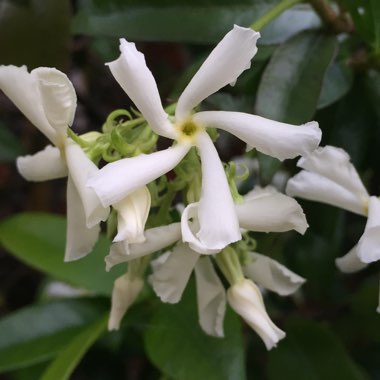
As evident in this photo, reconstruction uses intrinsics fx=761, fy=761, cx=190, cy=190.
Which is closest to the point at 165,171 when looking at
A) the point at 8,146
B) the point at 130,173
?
the point at 130,173

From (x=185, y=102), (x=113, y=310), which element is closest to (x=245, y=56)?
(x=185, y=102)

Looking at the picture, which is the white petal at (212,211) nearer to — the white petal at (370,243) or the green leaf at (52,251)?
the white petal at (370,243)

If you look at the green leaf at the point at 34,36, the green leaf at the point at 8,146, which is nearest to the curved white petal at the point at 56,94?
the green leaf at the point at 34,36

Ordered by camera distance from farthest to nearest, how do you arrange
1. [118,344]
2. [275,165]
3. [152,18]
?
[118,344], [152,18], [275,165]

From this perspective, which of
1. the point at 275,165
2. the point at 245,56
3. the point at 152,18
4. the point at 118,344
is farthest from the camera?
the point at 118,344

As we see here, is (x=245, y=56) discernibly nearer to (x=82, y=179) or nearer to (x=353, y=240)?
(x=82, y=179)

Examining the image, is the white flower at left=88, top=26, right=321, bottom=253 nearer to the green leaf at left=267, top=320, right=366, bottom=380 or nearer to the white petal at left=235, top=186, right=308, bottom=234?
the white petal at left=235, top=186, right=308, bottom=234
